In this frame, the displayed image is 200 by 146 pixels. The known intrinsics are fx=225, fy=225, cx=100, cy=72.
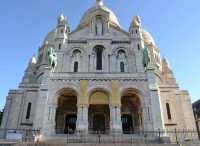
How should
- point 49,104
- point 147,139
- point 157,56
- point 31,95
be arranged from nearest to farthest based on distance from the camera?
point 147,139 → point 49,104 → point 31,95 → point 157,56

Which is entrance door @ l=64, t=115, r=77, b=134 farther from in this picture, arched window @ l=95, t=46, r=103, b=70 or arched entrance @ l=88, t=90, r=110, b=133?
arched window @ l=95, t=46, r=103, b=70

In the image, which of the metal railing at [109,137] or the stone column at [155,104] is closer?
the metal railing at [109,137]

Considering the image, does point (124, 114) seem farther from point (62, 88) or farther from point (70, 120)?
point (62, 88)

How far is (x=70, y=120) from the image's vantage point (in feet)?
95.7

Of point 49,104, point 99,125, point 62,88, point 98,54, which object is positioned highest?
point 98,54

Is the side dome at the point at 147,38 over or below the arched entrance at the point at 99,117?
over

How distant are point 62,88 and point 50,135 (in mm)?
5512

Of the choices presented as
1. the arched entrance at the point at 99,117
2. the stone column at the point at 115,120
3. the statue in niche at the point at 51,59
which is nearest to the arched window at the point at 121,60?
the arched entrance at the point at 99,117

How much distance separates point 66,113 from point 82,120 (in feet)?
18.9

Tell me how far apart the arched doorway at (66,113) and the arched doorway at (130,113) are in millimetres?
6336

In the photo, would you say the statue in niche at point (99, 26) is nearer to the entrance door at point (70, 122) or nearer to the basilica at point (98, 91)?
the basilica at point (98, 91)

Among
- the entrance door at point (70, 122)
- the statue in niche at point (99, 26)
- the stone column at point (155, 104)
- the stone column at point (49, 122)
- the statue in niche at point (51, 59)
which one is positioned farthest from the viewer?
the statue in niche at point (99, 26)

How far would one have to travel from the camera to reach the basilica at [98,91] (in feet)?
80.9

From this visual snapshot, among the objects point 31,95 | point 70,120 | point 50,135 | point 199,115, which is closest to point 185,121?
point 199,115
